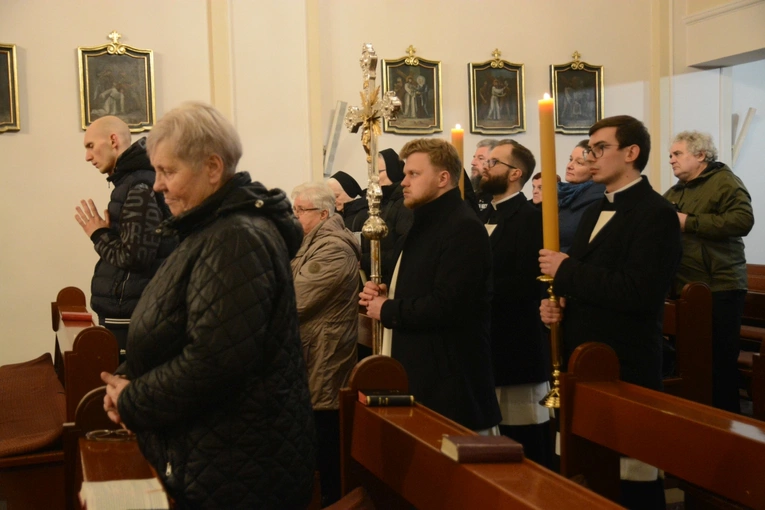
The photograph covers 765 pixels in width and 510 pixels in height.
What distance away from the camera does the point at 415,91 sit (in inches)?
349

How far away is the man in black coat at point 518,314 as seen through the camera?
12.9 ft

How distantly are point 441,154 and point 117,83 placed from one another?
5255 mm

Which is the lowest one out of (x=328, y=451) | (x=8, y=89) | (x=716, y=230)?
(x=328, y=451)

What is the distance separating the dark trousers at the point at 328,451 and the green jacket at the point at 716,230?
2.74 metres

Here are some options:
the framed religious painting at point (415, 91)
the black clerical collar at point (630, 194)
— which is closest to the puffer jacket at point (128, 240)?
the black clerical collar at point (630, 194)

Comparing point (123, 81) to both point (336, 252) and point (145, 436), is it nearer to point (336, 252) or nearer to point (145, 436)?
point (336, 252)

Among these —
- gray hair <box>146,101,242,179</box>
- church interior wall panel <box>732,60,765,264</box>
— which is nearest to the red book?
gray hair <box>146,101,242,179</box>

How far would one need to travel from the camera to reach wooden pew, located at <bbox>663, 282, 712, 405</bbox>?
14.4 feet

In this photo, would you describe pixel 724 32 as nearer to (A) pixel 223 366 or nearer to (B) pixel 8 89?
(B) pixel 8 89

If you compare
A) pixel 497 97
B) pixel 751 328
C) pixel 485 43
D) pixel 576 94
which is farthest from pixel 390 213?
pixel 576 94

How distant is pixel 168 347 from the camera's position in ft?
6.38

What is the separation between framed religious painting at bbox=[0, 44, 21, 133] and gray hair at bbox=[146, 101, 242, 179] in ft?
19.5

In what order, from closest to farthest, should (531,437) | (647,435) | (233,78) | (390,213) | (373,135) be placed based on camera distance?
(647,435), (373,135), (531,437), (390,213), (233,78)

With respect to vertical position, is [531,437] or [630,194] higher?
[630,194]
